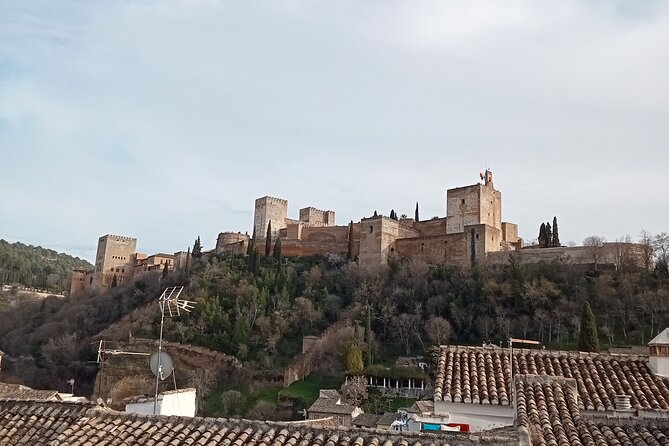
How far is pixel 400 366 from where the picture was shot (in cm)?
3553

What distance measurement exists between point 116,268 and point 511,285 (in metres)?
48.0

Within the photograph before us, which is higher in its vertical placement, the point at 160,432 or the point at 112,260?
the point at 112,260

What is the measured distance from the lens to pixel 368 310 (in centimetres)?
4038

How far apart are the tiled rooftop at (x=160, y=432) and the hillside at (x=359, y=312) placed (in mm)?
30339

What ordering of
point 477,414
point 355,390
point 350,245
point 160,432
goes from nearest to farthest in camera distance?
point 160,432 → point 477,414 → point 355,390 → point 350,245

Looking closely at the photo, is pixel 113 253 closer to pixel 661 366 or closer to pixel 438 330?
pixel 438 330

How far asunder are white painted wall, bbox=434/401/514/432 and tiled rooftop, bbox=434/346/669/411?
10 centimetres

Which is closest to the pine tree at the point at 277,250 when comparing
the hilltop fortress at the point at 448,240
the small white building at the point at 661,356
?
the hilltop fortress at the point at 448,240

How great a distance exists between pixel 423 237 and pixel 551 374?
41.0 meters

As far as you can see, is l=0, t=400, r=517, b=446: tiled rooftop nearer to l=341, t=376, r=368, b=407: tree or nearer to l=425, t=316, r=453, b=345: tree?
l=341, t=376, r=368, b=407: tree

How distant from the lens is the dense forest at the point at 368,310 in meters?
Answer: 37.0

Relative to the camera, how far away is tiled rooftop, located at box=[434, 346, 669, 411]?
8297mm

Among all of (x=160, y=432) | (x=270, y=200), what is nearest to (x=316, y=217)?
(x=270, y=200)

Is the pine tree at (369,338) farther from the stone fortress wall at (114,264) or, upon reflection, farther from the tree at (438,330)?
the stone fortress wall at (114,264)
